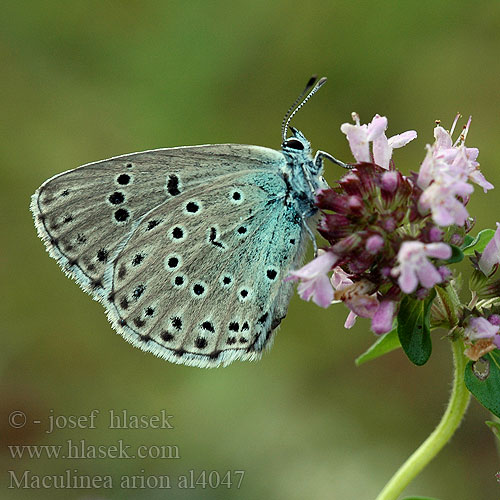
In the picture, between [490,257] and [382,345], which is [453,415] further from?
[490,257]

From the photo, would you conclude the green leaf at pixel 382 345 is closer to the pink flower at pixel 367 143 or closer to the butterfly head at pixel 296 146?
the pink flower at pixel 367 143

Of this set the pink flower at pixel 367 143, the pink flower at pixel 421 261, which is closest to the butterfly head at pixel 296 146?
the pink flower at pixel 367 143

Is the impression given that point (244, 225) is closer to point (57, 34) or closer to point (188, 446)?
point (188, 446)

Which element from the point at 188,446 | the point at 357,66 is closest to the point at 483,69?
the point at 357,66

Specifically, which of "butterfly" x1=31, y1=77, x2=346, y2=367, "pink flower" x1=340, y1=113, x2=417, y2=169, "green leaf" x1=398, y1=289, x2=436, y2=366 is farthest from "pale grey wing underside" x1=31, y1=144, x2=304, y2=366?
"green leaf" x1=398, y1=289, x2=436, y2=366

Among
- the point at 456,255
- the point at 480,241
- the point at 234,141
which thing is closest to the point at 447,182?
the point at 456,255
